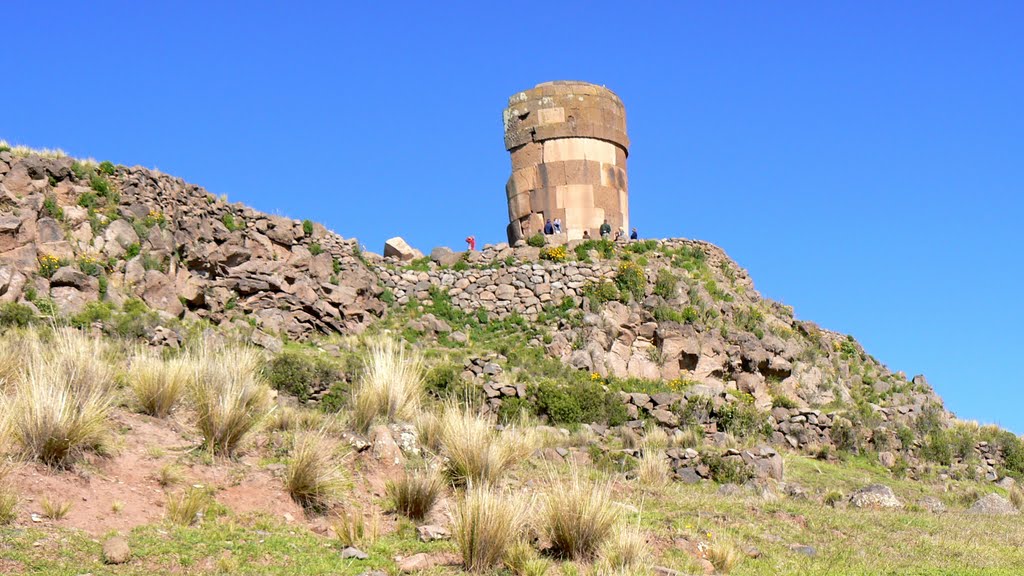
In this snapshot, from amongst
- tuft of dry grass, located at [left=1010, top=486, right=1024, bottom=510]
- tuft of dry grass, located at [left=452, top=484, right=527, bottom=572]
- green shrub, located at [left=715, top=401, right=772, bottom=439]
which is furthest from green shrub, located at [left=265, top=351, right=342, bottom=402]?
tuft of dry grass, located at [left=1010, top=486, right=1024, bottom=510]

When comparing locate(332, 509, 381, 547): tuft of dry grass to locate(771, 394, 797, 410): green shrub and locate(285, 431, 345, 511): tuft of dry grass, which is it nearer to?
locate(285, 431, 345, 511): tuft of dry grass

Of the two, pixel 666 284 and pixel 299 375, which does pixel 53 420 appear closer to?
pixel 299 375

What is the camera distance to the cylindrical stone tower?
25.8 metres

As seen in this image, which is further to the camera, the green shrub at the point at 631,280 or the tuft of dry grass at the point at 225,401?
the green shrub at the point at 631,280

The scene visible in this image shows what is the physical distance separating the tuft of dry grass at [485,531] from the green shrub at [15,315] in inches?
401

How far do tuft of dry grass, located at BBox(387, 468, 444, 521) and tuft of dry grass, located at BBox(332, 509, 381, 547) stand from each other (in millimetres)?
502

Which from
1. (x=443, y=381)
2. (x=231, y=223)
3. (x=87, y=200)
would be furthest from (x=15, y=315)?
(x=231, y=223)

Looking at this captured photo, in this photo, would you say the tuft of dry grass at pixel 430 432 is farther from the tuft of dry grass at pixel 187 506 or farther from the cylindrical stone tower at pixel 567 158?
the cylindrical stone tower at pixel 567 158

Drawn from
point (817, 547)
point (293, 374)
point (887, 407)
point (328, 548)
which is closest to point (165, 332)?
point (293, 374)

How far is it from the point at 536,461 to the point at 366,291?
12.0 metres

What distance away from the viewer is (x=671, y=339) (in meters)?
22.3

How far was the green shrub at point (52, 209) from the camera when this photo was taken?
19.4m

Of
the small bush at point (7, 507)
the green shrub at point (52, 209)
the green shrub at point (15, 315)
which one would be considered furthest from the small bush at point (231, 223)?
the small bush at point (7, 507)

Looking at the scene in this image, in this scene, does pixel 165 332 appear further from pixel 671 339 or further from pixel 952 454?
pixel 952 454
